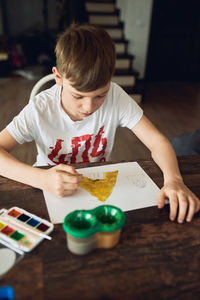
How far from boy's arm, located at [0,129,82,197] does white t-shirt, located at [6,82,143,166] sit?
0.16 meters

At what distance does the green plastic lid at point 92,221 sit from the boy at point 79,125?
0.15m

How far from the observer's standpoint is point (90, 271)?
1.61ft

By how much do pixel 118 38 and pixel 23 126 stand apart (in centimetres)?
389

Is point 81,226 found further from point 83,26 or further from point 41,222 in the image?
point 83,26

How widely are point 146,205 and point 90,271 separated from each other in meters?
0.26

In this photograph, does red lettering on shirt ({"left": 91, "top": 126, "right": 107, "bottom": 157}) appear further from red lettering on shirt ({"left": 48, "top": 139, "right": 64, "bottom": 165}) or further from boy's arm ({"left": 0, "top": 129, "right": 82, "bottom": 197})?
boy's arm ({"left": 0, "top": 129, "right": 82, "bottom": 197})

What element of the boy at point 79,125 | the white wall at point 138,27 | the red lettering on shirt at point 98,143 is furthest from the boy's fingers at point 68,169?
the white wall at point 138,27

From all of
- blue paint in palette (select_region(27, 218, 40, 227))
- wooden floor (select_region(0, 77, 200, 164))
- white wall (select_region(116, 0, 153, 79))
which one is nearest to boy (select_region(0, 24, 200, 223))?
blue paint in palette (select_region(27, 218, 40, 227))

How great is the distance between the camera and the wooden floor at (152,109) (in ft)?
8.07

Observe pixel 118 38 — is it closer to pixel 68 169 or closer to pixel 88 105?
pixel 88 105

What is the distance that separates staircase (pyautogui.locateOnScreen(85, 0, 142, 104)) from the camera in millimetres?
3766

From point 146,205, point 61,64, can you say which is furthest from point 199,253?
point 61,64

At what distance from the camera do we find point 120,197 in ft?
2.34

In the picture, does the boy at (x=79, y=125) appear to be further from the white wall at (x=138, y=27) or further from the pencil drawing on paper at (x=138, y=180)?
the white wall at (x=138, y=27)
